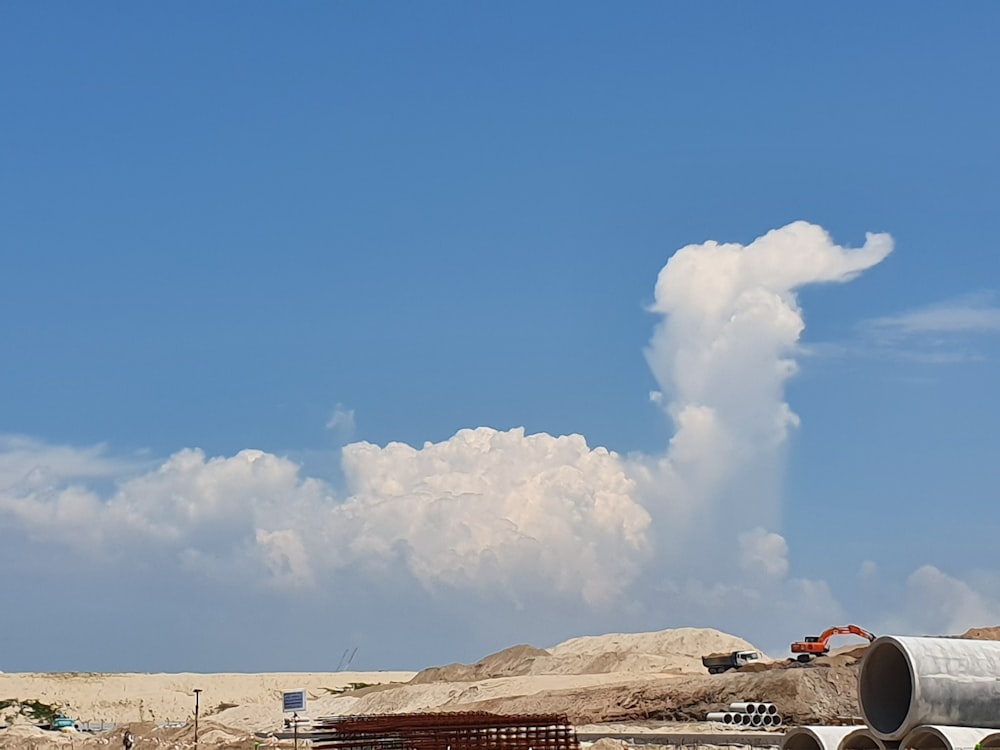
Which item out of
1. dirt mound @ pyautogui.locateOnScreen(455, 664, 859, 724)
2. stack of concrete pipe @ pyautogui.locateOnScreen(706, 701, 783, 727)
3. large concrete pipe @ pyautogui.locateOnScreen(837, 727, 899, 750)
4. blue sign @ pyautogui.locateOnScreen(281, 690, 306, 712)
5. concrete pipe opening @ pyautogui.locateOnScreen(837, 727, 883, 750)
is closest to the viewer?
large concrete pipe @ pyautogui.locateOnScreen(837, 727, 899, 750)

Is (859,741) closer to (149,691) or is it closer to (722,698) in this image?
(722,698)

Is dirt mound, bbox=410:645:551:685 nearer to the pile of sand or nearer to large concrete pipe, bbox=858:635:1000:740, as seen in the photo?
the pile of sand

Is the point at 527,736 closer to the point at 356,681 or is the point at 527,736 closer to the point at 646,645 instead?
the point at 646,645

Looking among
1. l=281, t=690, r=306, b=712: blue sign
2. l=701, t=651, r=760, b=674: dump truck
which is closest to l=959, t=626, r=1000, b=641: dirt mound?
l=701, t=651, r=760, b=674: dump truck

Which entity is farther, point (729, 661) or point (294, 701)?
point (729, 661)

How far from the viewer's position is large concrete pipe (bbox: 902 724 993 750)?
80.2ft

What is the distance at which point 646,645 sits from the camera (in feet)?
357

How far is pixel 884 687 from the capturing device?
28359 mm

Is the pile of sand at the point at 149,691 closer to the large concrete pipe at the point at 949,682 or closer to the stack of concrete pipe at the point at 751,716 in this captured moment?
the stack of concrete pipe at the point at 751,716

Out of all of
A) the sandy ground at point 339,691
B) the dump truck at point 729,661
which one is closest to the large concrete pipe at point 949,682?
the sandy ground at point 339,691

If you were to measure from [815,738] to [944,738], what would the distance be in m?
3.45

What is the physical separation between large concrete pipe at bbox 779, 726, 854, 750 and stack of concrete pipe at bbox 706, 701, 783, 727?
74.6 ft

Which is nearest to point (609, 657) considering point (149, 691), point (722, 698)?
point (722, 698)

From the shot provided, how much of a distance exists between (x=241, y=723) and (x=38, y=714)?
2418 cm
